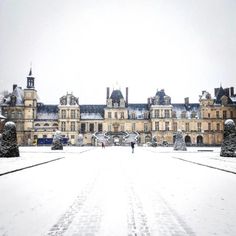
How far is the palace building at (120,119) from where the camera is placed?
64.8 metres

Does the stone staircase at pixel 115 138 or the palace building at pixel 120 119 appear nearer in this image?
the stone staircase at pixel 115 138

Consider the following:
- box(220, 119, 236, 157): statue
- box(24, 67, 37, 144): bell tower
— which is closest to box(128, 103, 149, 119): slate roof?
box(24, 67, 37, 144): bell tower

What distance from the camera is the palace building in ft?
212

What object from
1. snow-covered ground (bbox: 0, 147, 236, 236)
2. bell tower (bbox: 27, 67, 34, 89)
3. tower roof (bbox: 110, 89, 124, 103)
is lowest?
snow-covered ground (bbox: 0, 147, 236, 236)

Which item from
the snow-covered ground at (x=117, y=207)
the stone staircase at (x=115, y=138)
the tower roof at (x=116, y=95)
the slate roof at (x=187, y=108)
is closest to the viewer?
the snow-covered ground at (x=117, y=207)

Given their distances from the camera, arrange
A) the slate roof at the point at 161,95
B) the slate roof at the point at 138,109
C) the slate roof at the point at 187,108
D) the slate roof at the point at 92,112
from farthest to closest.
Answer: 1. the slate roof at the point at 138,109
2. the slate roof at the point at 92,112
3. the slate roof at the point at 187,108
4. the slate roof at the point at 161,95

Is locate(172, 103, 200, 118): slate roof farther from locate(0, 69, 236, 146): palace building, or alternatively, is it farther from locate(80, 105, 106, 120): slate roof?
locate(80, 105, 106, 120): slate roof

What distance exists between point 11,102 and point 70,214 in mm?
64642

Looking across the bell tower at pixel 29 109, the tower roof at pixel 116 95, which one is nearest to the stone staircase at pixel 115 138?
the tower roof at pixel 116 95

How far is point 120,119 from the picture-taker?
66.3 m

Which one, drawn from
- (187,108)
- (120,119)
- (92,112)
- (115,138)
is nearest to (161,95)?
(187,108)

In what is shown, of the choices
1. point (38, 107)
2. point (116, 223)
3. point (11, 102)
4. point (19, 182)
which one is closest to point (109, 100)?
point (38, 107)

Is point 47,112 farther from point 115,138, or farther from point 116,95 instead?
point 115,138

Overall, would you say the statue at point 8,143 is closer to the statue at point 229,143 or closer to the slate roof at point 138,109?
the statue at point 229,143
